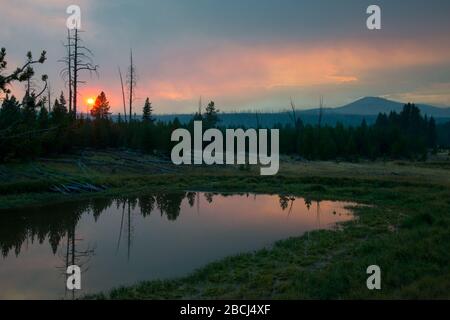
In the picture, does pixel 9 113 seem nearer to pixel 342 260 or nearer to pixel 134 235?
pixel 134 235

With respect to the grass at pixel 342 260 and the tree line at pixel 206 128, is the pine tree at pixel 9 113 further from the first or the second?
the tree line at pixel 206 128

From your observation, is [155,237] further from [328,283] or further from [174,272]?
[328,283]

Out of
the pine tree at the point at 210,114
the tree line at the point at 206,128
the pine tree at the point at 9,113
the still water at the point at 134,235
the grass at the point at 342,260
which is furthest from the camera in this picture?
the pine tree at the point at 210,114

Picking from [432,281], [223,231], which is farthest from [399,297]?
[223,231]

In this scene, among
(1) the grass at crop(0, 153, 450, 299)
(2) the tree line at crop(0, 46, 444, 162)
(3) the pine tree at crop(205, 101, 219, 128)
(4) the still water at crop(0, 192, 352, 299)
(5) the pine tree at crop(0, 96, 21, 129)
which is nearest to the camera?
(1) the grass at crop(0, 153, 450, 299)

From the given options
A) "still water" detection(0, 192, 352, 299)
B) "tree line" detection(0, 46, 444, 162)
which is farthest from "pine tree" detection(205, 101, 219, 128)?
"still water" detection(0, 192, 352, 299)

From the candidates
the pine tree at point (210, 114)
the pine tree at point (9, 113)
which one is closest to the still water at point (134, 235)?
the pine tree at point (9, 113)

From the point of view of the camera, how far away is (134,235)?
68.5 ft

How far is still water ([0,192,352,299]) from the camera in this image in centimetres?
1445

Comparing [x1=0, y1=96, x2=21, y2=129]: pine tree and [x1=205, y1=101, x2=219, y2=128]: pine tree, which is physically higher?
[x1=205, y1=101, x2=219, y2=128]: pine tree

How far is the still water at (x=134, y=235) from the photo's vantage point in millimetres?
14445

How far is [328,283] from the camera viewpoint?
11523mm

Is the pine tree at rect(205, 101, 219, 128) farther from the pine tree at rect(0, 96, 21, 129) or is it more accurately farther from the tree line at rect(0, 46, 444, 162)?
the pine tree at rect(0, 96, 21, 129)

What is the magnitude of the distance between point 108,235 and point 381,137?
204ft
